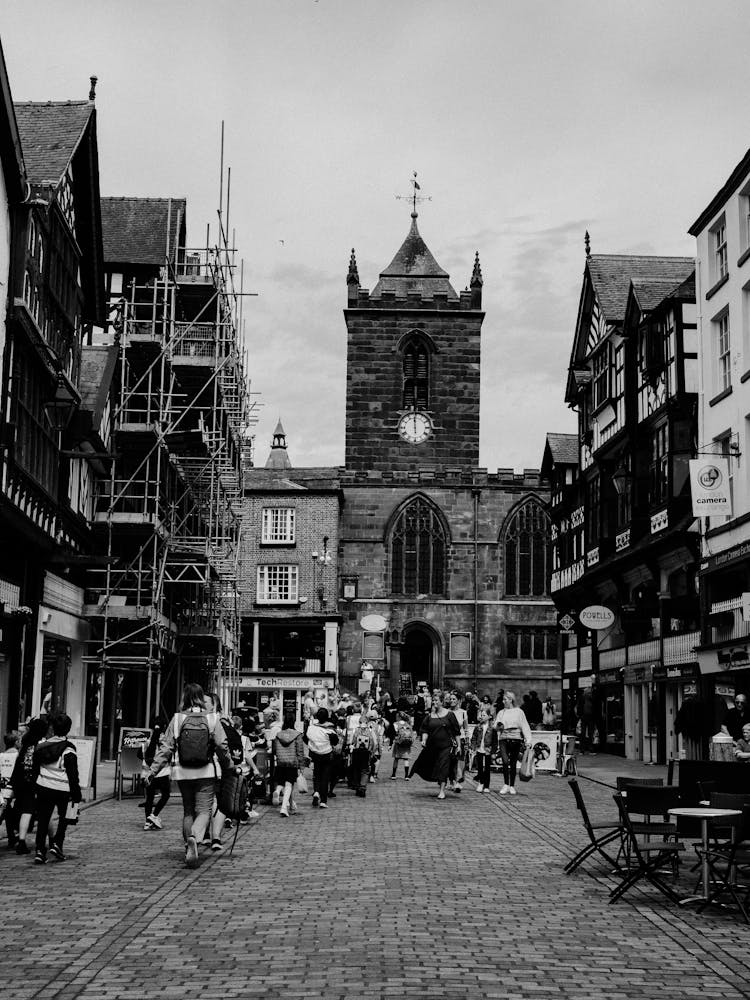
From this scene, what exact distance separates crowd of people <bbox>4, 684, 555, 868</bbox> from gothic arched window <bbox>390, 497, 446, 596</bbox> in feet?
98.4

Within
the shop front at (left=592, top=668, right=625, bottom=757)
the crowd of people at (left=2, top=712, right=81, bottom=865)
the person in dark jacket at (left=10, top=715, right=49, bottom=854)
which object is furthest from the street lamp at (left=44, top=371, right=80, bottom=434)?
the shop front at (left=592, top=668, right=625, bottom=757)

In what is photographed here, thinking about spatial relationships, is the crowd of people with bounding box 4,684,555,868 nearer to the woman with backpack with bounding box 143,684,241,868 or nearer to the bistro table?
the woman with backpack with bounding box 143,684,241,868

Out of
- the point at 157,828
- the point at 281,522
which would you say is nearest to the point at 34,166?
the point at 157,828

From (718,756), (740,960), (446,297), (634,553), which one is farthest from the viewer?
(446,297)

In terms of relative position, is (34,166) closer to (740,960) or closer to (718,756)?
(718,756)

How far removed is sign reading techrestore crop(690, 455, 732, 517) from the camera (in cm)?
2678

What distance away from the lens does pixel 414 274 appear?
70.0 meters

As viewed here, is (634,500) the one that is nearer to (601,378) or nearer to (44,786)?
(601,378)

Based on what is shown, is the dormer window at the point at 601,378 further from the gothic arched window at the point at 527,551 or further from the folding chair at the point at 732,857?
the folding chair at the point at 732,857

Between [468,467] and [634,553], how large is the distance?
30735 millimetres

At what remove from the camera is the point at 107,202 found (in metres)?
37.2

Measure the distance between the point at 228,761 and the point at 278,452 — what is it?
290ft

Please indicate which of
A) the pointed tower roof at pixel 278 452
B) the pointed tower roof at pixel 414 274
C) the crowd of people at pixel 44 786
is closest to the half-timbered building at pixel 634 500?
the crowd of people at pixel 44 786

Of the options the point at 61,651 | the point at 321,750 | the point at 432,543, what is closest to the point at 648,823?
the point at 321,750
